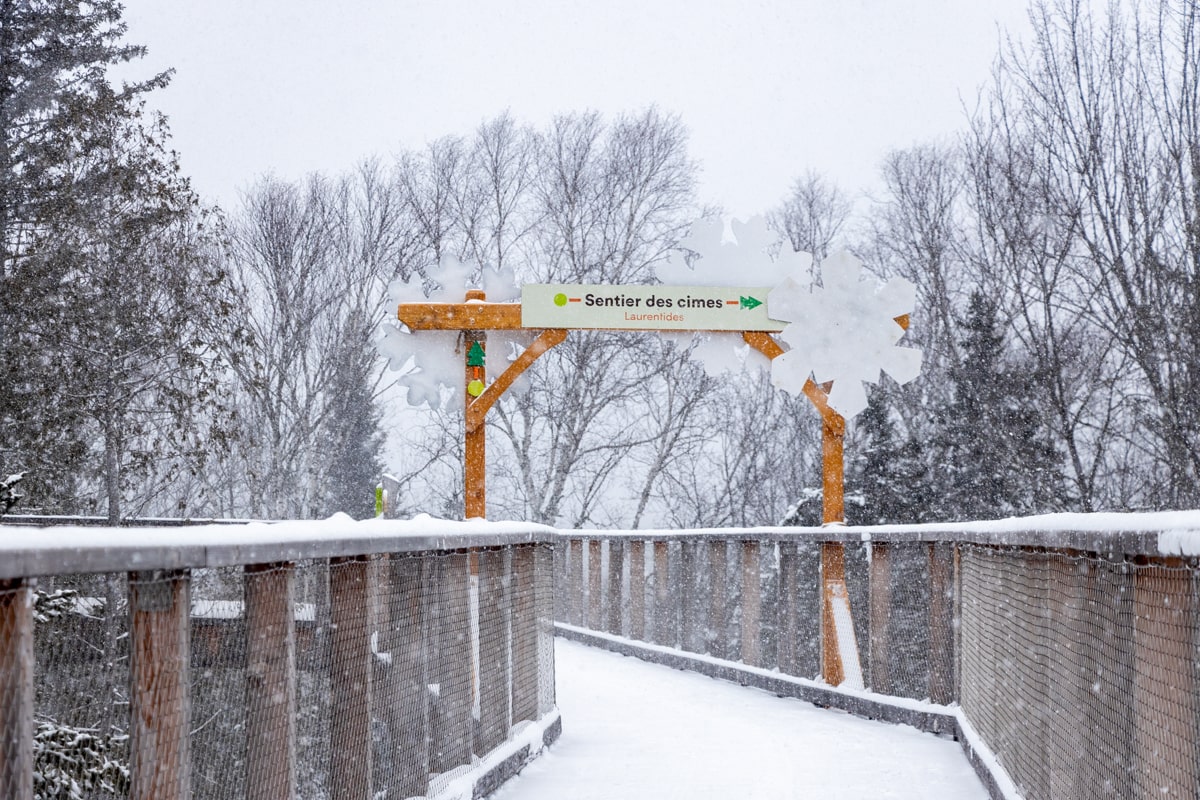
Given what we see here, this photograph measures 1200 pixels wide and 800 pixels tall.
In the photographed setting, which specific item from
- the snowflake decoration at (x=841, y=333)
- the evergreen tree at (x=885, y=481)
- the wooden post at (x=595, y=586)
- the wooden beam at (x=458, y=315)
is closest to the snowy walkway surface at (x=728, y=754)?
the snowflake decoration at (x=841, y=333)

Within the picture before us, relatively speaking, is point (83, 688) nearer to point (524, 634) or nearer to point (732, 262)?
point (524, 634)

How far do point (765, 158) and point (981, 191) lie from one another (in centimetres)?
5896

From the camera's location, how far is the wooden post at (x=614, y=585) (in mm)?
13817

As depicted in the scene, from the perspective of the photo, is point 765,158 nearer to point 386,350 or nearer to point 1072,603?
point 386,350

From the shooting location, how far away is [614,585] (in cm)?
1435

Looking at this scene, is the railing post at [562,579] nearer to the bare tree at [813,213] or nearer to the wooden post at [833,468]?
the wooden post at [833,468]

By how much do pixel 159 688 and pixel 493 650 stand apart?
351cm

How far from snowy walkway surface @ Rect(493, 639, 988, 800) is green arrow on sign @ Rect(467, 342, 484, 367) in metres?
3.22

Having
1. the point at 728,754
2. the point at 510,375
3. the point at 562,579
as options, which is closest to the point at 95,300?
the point at 510,375

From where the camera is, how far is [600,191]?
3231cm

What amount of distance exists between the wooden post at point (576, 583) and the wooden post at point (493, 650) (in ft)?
28.8

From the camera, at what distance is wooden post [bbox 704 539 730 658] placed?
11133 mm

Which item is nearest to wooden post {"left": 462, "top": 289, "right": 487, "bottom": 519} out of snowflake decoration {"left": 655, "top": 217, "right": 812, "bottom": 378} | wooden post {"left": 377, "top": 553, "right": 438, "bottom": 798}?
snowflake decoration {"left": 655, "top": 217, "right": 812, "bottom": 378}

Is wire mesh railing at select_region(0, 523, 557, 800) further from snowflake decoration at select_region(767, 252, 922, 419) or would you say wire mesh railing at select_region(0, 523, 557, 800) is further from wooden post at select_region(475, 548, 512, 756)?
snowflake decoration at select_region(767, 252, 922, 419)
